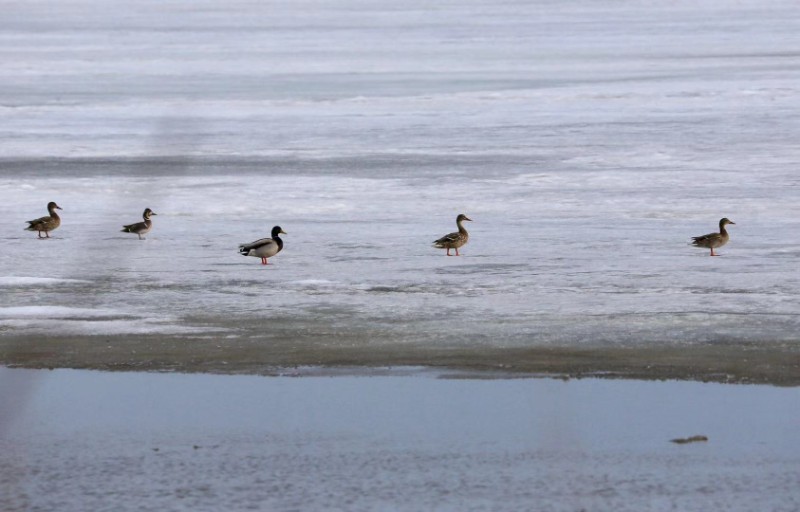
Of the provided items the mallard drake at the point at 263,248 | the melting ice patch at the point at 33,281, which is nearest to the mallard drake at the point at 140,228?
the mallard drake at the point at 263,248

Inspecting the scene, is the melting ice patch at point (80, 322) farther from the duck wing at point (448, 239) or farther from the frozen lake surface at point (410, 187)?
the duck wing at point (448, 239)

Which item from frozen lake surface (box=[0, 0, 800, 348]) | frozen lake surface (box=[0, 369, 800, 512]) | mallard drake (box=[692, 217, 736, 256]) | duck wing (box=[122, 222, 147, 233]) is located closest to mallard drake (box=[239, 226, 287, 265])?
frozen lake surface (box=[0, 0, 800, 348])

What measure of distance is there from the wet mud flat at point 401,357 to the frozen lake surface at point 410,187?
0.16 m

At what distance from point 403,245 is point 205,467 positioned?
205 inches

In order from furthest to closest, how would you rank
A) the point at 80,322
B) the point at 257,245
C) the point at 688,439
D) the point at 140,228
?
the point at 140,228 → the point at 257,245 → the point at 80,322 → the point at 688,439

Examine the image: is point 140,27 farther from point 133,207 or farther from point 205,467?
point 205,467

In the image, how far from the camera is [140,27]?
3666cm

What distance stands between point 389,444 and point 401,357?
4.62 feet

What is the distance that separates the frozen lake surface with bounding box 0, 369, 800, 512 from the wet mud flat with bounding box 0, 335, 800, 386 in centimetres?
16

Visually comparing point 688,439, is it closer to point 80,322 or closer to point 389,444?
point 389,444

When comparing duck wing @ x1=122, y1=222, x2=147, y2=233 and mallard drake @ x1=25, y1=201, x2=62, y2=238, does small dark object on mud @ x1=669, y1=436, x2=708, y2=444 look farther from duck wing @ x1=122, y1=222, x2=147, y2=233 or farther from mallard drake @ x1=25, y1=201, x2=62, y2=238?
mallard drake @ x1=25, y1=201, x2=62, y2=238

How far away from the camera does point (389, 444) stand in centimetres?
554

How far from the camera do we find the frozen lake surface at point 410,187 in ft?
26.3

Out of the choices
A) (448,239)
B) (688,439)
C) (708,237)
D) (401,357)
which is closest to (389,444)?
(688,439)
